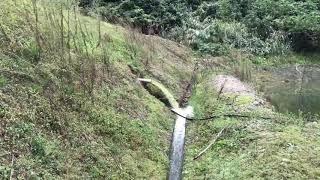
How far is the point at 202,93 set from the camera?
1731 centimetres

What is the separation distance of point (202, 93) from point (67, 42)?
627cm

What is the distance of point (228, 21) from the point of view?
1118 inches

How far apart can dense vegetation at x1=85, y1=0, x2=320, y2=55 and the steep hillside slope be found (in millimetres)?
10636

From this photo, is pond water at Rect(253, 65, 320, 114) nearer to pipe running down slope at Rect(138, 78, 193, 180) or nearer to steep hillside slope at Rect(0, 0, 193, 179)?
pipe running down slope at Rect(138, 78, 193, 180)

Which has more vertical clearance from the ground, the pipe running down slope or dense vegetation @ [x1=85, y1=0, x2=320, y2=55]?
dense vegetation @ [x1=85, y1=0, x2=320, y2=55]

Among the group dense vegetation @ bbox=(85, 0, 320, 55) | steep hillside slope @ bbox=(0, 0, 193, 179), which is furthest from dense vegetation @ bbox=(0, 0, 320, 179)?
dense vegetation @ bbox=(85, 0, 320, 55)

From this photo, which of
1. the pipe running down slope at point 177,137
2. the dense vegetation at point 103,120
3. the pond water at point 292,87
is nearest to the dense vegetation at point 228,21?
the pond water at point 292,87

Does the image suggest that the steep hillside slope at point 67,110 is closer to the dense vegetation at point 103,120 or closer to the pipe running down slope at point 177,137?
the dense vegetation at point 103,120

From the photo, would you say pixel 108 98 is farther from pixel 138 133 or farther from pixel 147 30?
pixel 147 30

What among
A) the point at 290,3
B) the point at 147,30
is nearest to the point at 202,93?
the point at 147,30

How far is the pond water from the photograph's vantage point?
1806cm

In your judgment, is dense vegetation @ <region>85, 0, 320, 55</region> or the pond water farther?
dense vegetation @ <region>85, 0, 320, 55</region>

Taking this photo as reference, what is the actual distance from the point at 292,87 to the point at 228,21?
307 inches

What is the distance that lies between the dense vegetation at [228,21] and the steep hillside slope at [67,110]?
10636 millimetres
